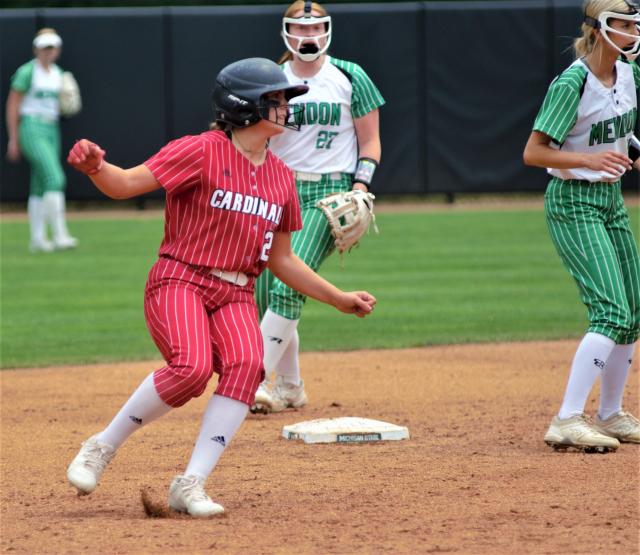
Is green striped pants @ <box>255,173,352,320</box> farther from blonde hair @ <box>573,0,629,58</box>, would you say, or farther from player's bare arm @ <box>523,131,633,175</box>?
blonde hair @ <box>573,0,629,58</box>

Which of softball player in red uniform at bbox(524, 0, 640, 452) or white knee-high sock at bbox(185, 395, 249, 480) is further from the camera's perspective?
softball player in red uniform at bbox(524, 0, 640, 452)

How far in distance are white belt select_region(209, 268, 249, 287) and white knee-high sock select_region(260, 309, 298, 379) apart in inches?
70.5

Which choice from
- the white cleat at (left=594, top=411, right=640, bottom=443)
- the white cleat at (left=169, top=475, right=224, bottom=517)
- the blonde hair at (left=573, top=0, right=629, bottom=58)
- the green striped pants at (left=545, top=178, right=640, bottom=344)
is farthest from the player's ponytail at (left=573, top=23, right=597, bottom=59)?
the white cleat at (left=169, top=475, right=224, bottom=517)

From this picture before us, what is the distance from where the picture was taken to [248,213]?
461 cm

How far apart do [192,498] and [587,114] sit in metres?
2.50

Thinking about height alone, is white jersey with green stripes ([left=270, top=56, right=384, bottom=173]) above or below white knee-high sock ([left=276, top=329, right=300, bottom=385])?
above

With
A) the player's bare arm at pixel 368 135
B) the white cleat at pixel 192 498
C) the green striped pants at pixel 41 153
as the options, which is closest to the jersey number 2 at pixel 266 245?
the white cleat at pixel 192 498

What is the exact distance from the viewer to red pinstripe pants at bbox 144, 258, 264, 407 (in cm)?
441

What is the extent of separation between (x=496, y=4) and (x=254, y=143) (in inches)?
605

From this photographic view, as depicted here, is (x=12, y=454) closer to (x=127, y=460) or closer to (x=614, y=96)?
(x=127, y=460)

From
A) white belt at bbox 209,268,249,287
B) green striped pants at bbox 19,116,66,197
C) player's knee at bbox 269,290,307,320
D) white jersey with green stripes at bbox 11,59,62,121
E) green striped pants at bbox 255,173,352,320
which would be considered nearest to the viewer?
white belt at bbox 209,268,249,287

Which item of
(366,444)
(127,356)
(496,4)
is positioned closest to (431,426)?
(366,444)

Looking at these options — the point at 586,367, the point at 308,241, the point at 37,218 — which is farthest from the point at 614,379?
the point at 37,218

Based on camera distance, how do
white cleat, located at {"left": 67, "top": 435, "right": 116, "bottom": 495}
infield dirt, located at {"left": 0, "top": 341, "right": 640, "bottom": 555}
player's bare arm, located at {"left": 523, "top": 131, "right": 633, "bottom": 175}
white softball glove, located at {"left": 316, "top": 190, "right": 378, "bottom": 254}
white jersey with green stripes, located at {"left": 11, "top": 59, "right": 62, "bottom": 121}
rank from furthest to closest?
white jersey with green stripes, located at {"left": 11, "top": 59, "right": 62, "bottom": 121} → white softball glove, located at {"left": 316, "top": 190, "right": 378, "bottom": 254} → player's bare arm, located at {"left": 523, "top": 131, "right": 633, "bottom": 175} → white cleat, located at {"left": 67, "top": 435, "right": 116, "bottom": 495} → infield dirt, located at {"left": 0, "top": 341, "right": 640, "bottom": 555}
